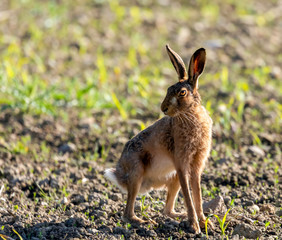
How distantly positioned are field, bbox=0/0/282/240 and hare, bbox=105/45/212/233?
21 cm

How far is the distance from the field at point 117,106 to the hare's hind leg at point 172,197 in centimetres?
10

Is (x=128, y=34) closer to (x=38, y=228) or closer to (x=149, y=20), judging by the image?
(x=149, y=20)

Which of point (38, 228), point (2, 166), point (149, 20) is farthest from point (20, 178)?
point (149, 20)

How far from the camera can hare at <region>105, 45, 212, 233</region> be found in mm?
5090

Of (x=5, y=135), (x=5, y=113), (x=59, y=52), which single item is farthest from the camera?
(x=59, y=52)

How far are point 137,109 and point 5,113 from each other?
1.80 metres

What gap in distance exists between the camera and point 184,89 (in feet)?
16.7

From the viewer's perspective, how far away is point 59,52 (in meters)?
9.77

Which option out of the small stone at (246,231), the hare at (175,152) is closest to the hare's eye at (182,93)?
the hare at (175,152)

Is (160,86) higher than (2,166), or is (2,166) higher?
(160,86)

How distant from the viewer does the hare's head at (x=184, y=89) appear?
505 centimetres

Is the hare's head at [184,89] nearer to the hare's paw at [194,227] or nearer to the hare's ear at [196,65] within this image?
the hare's ear at [196,65]

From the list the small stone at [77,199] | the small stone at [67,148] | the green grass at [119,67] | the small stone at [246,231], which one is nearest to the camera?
the small stone at [246,231]

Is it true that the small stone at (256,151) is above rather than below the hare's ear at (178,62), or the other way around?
below
